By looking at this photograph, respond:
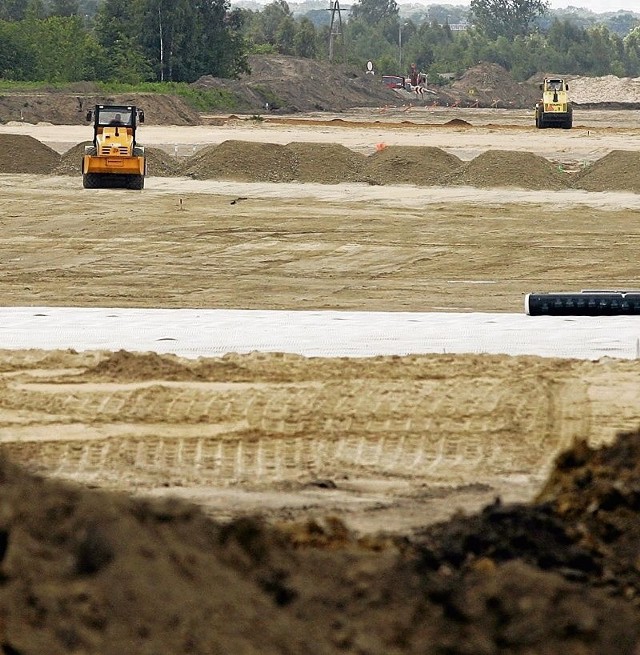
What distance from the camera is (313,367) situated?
8836mm

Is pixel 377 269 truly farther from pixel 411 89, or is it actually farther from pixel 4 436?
pixel 411 89

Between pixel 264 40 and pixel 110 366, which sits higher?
pixel 264 40

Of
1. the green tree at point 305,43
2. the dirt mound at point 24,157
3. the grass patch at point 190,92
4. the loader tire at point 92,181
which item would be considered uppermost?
the green tree at point 305,43

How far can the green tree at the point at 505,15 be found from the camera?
142 metres

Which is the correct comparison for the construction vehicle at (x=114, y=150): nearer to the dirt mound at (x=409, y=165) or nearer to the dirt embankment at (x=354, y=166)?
the dirt embankment at (x=354, y=166)

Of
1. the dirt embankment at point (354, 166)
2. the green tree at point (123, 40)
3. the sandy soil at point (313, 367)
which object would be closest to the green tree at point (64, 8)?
the green tree at point (123, 40)

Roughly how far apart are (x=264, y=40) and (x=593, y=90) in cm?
2589

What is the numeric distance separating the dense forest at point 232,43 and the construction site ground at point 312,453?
45.4 meters

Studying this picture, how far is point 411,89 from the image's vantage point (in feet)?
254

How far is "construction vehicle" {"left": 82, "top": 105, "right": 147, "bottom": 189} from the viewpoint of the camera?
2300cm

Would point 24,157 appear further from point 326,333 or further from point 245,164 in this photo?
point 326,333

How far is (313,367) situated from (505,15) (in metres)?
140

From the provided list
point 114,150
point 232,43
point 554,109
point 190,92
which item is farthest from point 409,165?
point 232,43

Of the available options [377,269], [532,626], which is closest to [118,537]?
[532,626]
